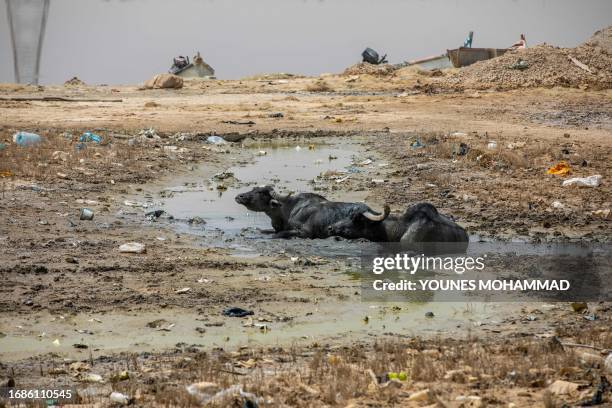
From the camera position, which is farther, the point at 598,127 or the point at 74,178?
the point at 598,127

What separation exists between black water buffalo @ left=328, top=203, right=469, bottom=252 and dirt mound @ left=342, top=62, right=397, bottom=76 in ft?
89.9

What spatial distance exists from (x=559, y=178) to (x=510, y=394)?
9115mm

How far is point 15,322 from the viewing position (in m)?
7.31

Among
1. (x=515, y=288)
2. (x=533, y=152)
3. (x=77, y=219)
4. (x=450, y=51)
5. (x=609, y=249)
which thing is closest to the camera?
(x=515, y=288)

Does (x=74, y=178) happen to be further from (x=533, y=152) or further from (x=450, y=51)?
(x=450, y=51)

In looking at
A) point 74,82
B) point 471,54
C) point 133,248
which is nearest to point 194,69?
point 74,82

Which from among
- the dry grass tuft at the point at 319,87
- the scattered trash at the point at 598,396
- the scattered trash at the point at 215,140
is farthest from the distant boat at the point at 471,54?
the scattered trash at the point at 598,396

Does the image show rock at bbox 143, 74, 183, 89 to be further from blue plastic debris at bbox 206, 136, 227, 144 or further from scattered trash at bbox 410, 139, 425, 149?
scattered trash at bbox 410, 139, 425, 149

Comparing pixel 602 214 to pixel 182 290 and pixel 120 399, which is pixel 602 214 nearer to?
pixel 182 290

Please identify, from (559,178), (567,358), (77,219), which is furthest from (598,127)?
(567,358)

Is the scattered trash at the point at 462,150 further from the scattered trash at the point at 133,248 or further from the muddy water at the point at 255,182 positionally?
the scattered trash at the point at 133,248

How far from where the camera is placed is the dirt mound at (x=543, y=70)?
102 feet

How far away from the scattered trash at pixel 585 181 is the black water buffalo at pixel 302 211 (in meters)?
3.88

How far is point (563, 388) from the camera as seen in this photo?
209 inches
